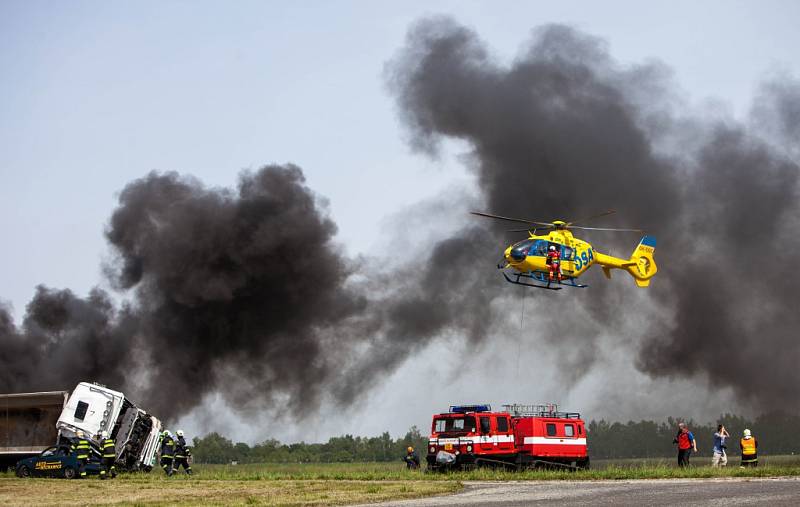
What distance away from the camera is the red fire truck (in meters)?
32.2

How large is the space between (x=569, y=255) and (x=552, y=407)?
8656 mm

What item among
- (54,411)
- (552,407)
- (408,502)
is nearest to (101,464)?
(54,411)

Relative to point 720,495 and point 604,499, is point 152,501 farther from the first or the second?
point 720,495

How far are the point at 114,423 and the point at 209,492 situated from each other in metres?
11.7

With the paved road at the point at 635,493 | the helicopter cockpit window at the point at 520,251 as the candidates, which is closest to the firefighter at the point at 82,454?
the paved road at the point at 635,493

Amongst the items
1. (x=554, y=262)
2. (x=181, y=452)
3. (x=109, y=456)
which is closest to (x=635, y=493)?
(x=181, y=452)

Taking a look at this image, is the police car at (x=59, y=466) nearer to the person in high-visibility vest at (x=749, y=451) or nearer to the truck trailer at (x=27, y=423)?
the truck trailer at (x=27, y=423)

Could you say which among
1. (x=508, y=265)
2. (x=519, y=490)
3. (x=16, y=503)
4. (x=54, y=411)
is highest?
(x=508, y=265)

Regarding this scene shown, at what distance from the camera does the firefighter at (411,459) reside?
35.4m

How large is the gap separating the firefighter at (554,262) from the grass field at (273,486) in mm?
12047

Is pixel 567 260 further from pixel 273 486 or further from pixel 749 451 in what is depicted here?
pixel 273 486

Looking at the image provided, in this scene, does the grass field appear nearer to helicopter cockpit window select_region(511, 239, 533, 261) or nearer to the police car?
the police car

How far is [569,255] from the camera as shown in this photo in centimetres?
4116

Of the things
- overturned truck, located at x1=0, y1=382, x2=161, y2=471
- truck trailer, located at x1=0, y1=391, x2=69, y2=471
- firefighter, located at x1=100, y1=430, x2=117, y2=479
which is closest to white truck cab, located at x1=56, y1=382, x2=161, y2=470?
overturned truck, located at x1=0, y1=382, x2=161, y2=471
